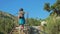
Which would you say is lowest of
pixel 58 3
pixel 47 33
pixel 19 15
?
pixel 47 33

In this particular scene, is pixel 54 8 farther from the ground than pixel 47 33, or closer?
farther from the ground

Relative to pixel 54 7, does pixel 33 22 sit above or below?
below

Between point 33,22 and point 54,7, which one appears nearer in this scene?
point 54,7

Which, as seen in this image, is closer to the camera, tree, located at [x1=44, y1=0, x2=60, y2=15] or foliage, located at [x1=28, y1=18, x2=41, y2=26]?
tree, located at [x1=44, y1=0, x2=60, y2=15]

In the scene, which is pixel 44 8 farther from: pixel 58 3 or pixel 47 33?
pixel 47 33

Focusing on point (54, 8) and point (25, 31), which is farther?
point (54, 8)

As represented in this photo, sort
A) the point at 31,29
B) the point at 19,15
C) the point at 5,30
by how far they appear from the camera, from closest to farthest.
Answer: the point at 19,15 < the point at 31,29 < the point at 5,30

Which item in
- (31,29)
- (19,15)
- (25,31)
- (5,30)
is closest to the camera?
(19,15)

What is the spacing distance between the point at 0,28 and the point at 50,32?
459 inches

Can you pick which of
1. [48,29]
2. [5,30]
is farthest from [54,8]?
[48,29]

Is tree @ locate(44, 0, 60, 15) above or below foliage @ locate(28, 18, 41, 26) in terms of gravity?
above

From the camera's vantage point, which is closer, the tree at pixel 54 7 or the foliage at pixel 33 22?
the tree at pixel 54 7

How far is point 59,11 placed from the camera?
105 feet

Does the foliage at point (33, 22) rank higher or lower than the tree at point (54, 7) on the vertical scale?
lower
